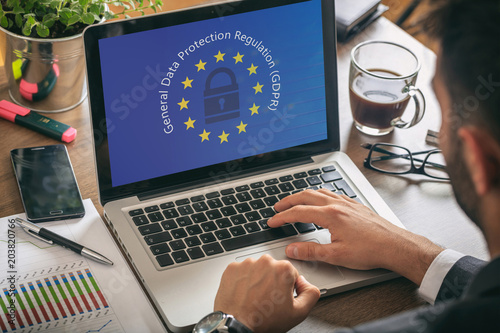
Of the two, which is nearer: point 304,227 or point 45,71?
point 304,227

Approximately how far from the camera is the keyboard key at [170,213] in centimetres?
108

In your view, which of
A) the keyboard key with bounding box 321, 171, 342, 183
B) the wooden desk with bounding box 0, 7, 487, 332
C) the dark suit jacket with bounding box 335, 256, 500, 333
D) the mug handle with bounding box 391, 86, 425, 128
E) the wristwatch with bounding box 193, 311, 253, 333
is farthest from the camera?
the mug handle with bounding box 391, 86, 425, 128

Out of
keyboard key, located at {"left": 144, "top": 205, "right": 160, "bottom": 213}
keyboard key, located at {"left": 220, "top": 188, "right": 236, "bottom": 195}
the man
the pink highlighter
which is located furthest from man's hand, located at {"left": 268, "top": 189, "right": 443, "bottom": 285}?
the pink highlighter

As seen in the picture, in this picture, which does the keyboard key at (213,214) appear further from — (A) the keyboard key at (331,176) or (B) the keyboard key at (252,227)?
(A) the keyboard key at (331,176)

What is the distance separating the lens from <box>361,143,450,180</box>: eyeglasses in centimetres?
129

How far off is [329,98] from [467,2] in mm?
588

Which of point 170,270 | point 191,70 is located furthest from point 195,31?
point 170,270

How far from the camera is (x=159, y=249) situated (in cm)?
102

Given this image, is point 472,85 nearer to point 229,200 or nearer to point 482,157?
point 482,157

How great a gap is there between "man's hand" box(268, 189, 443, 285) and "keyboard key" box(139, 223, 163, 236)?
20 cm

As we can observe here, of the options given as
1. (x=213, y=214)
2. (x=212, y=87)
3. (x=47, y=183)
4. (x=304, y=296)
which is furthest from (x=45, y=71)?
(x=304, y=296)

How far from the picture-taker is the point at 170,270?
3.26 ft

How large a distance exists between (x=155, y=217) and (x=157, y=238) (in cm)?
5

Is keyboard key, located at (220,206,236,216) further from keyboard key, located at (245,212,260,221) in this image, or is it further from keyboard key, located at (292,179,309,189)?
keyboard key, located at (292,179,309,189)
